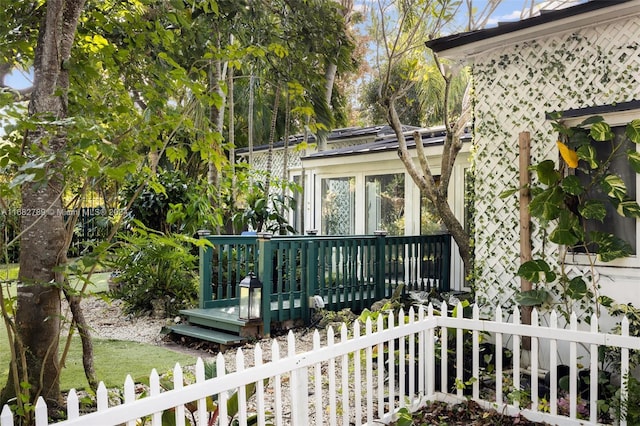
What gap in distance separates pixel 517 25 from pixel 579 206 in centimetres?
187

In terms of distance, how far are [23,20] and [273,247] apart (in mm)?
3819

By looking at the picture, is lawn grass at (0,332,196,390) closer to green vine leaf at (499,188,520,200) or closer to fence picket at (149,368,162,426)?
fence picket at (149,368,162,426)

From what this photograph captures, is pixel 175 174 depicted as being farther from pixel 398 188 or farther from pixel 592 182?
pixel 592 182

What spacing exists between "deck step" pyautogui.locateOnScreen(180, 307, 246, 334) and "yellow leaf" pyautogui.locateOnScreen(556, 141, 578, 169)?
13.4ft

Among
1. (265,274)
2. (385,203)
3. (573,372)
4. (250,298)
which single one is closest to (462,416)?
(573,372)

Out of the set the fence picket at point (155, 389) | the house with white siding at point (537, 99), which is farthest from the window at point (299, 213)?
the fence picket at point (155, 389)

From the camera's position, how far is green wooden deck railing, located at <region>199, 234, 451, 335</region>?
710 cm

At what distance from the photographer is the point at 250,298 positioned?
21.6ft

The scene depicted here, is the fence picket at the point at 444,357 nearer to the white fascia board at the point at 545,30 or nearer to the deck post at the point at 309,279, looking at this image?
the white fascia board at the point at 545,30

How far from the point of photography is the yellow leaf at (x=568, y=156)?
16.1 feet

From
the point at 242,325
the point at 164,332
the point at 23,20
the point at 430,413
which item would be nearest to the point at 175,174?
the point at 164,332

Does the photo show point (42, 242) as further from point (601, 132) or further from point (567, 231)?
point (601, 132)

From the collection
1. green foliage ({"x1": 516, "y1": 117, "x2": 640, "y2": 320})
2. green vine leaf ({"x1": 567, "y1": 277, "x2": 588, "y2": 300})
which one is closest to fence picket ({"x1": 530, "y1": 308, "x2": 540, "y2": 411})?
green foliage ({"x1": 516, "y1": 117, "x2": 640, "y2": 320})

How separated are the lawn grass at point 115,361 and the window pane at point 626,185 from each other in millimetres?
4460
